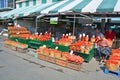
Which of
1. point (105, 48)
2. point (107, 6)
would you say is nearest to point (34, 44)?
point (105, 48)

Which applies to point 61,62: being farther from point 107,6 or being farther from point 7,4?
point 7,4

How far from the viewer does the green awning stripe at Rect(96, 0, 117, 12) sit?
11125 mm

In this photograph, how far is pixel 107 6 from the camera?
37.9 feet

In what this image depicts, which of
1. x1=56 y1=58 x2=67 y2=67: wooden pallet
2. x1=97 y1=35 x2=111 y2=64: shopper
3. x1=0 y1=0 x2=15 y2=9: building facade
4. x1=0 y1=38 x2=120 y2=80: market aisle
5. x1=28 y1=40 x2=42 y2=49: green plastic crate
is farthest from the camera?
x1=0 y1=0 x2=15 y2=9: building facade

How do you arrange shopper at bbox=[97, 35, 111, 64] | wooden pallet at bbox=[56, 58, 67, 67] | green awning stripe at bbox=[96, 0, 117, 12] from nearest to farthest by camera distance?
wooden pallet at bbox=[56, 58, 67, 67] < shopper at bbox=[97, 35, 111, 64] < green awning stripe at bbox=[96, 0, 117, 12]

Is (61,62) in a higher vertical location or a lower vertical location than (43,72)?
higher

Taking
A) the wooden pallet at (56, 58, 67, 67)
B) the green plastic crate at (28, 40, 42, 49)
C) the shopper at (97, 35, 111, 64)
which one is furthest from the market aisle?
the green plastic crate at (28, 40, 42, 49)

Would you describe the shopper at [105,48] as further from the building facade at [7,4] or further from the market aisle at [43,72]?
the building facade at [7,4]

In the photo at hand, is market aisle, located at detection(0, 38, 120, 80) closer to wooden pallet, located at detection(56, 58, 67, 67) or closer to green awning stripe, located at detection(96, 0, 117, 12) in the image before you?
wooden pallet, located at detection(56, 58, 67, 67)

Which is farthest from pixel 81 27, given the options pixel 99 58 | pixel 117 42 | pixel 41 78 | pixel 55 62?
pixel 41 78

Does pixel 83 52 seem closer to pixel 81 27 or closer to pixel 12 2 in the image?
pixel 81 27

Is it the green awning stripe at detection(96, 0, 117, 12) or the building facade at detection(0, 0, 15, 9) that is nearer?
the green awning stripe at detection(96, 0, 117, 12)

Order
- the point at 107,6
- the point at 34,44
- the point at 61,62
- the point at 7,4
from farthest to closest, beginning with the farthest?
the point at 7,4, the point at 34,44, the point at 107,6, the point at 61,62

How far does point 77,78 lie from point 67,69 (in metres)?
1.37
